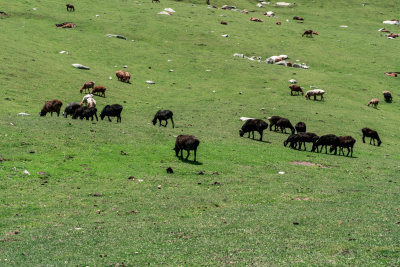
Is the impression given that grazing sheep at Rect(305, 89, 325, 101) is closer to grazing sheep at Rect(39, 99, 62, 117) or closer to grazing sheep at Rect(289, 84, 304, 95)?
grazing sheep at Rect(289, 84, 304, 95)

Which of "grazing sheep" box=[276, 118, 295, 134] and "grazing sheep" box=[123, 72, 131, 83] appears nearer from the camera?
"grazing sheep" box=[276, 118, 295, 134]

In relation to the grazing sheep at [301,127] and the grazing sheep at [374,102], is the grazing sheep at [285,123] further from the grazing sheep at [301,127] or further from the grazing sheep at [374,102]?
the grazing sheep at [374,102]

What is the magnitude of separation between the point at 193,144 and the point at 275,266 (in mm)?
15394

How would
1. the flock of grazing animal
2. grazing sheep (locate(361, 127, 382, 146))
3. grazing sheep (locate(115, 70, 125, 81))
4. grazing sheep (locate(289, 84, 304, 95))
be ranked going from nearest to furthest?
the flock of grazing animal < grazing sheep (locate(361, 127, 382, 146)) < grazing sheep (locate(115, 70, 125, 81)) < grazing sheep (locate(289, 84, 304, 95))

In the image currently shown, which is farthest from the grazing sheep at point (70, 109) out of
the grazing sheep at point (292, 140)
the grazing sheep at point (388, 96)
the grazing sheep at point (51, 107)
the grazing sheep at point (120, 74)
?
the grazing sheep at point (388, 96)

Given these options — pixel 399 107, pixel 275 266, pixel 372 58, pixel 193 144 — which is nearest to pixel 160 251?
pixel 275 266

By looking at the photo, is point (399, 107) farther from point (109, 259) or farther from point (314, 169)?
point (109, 259)

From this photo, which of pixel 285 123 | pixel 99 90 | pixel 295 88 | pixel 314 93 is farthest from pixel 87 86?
pixel 314 93

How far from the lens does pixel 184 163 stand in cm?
2761

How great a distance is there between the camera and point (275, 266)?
12133 mm

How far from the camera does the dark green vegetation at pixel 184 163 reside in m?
14.4

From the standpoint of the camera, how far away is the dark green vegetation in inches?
565

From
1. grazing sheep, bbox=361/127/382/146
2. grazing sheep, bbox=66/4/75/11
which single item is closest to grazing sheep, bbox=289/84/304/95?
grazing sheep, bbox=361/127/382/146

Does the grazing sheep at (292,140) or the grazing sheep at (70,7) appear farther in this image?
the grazing sheep at (70,7)
